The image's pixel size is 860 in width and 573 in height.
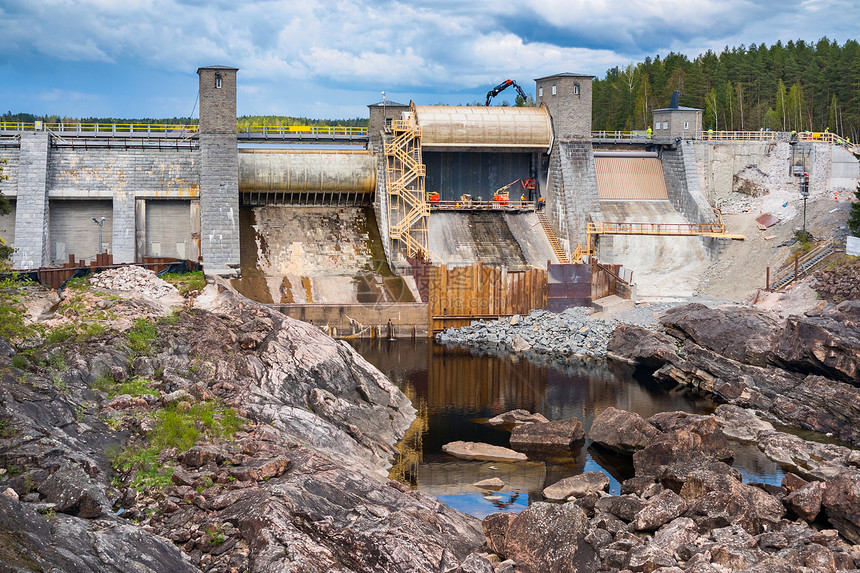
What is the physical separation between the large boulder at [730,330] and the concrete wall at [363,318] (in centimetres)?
1293

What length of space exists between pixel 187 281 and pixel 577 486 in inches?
887

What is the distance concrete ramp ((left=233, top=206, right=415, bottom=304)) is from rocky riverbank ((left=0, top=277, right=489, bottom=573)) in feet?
56.3

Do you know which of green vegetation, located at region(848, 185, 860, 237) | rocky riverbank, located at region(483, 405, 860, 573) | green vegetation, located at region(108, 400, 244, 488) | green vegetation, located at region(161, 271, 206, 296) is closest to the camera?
green vegetation, located at region(108, 400, 244, 488)

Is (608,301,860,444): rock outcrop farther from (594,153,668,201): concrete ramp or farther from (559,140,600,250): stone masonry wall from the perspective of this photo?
(594,153,668,201): concrete ramp

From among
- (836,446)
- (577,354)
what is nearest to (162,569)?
(836,446)

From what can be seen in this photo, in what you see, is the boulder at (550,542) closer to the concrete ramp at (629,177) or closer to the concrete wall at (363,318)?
the concrete wall at (363,318)

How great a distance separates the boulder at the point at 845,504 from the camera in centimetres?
2252

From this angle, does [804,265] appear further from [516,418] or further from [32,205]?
[32,205]

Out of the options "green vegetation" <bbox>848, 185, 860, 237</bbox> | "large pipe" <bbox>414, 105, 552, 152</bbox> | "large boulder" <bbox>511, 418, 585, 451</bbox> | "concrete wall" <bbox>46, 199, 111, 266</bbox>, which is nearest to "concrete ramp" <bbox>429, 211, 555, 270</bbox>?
"large pipe" <bbox>414, 105, 552, 152</bbox>

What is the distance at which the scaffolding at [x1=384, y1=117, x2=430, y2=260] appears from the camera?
53312 millimetres

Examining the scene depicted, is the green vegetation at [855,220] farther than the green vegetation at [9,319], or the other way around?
the green vegetation at [855,220]

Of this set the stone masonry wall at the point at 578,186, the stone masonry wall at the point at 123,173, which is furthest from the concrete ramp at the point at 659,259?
the stone masonry wall at the point at 123,173

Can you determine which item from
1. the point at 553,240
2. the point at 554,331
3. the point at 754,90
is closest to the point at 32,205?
the point at 554,331

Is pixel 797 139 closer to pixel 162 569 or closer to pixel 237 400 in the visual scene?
pixel 237 400
